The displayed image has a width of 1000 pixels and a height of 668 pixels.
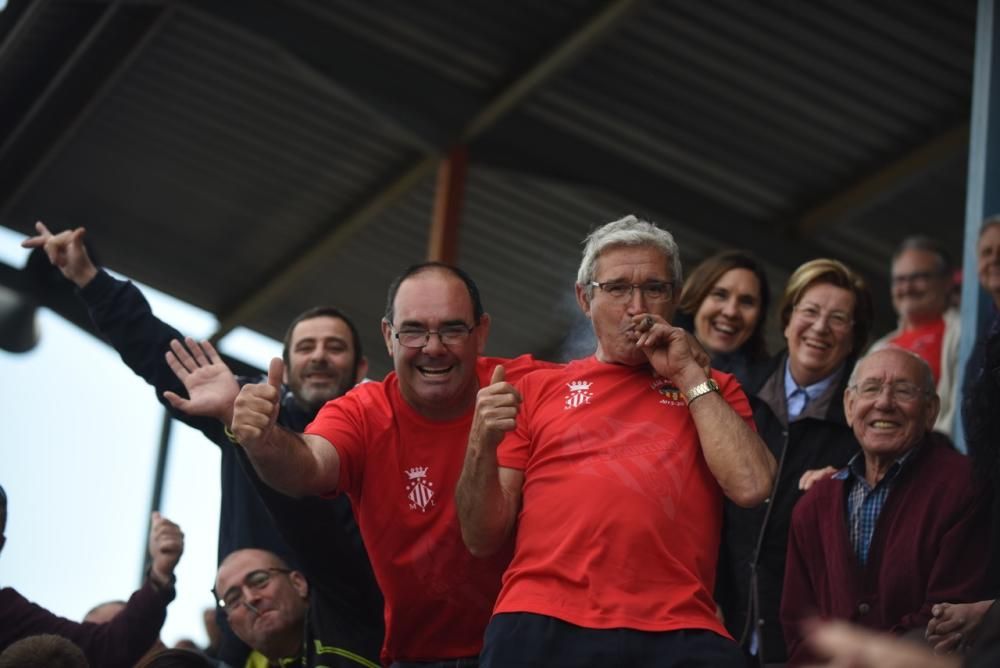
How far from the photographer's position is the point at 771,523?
14.1 feet

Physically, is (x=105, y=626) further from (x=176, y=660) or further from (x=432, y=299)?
(x=432, y=299)

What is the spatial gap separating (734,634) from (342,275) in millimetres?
10605

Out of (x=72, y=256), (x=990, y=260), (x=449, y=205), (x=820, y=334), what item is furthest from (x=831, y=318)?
(x=449, y=205)

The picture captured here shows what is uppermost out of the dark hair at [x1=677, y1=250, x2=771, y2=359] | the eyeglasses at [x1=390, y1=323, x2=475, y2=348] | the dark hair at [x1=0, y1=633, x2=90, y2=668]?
the dark hair at [x1=677, y1=250, x2=771, y2=359]

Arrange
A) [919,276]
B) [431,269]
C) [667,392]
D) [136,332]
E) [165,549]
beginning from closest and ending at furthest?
1. [667,392]
2. [431,269]
3. [136,332]
4. [165,549]
5. [919,276]

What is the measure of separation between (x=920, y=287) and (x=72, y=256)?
11.2ft

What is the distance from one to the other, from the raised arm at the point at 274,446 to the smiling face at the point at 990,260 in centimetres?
256

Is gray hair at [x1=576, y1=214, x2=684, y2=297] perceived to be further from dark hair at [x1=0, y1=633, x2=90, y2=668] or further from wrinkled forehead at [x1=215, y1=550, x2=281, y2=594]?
wrinkled forehead at [x1=215, y1=550, x2=281, y2=594]

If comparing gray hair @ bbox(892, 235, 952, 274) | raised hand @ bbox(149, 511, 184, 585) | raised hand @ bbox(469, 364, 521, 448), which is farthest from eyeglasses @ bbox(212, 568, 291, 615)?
gray hair @ bbox(892, 235, 952, 274)

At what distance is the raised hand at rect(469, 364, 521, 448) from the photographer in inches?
122

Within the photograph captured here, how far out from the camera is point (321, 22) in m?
10.5

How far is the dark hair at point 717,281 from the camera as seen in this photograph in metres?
4.85

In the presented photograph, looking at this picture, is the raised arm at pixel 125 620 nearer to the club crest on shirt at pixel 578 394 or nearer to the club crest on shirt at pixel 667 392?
the club crest on shirt at pixel 578 394

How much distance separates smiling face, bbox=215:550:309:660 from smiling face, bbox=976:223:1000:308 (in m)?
2.39
